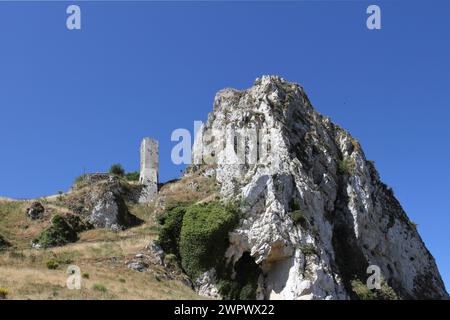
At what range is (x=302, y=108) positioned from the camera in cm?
6606

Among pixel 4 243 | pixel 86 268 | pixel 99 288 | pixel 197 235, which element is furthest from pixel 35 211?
pixel 99 288

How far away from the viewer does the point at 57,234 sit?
50.5 meters

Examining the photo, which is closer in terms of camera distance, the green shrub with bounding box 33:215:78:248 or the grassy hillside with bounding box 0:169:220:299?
the grassy hillside with bounding box 0:169:220:299

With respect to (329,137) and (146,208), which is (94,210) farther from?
(329,137)

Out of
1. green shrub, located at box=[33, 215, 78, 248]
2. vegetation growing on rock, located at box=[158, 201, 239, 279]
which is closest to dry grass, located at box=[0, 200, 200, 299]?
green shrub, located at box=[33, 215, 78, 248]

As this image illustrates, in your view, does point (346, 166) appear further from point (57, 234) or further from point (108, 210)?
point (57, 234)

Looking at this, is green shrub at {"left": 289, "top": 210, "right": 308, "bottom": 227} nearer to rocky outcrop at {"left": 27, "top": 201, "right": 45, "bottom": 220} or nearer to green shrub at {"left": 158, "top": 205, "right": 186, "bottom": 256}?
green shrub at {"left": 158, "top": 205, "right": 186, "bottom": 256}

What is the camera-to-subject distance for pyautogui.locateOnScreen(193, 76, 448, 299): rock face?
144ft

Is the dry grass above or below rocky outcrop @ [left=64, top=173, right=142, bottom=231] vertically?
below

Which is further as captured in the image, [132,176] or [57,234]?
[132,176]

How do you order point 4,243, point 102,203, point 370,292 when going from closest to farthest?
point 4,243
point 370,292
point 102,203

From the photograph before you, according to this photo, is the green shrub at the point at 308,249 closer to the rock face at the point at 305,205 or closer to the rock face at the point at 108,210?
the rock face at the point at 305,205

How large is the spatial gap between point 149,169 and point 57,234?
945 inches

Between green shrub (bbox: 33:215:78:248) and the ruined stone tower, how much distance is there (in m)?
16.5
